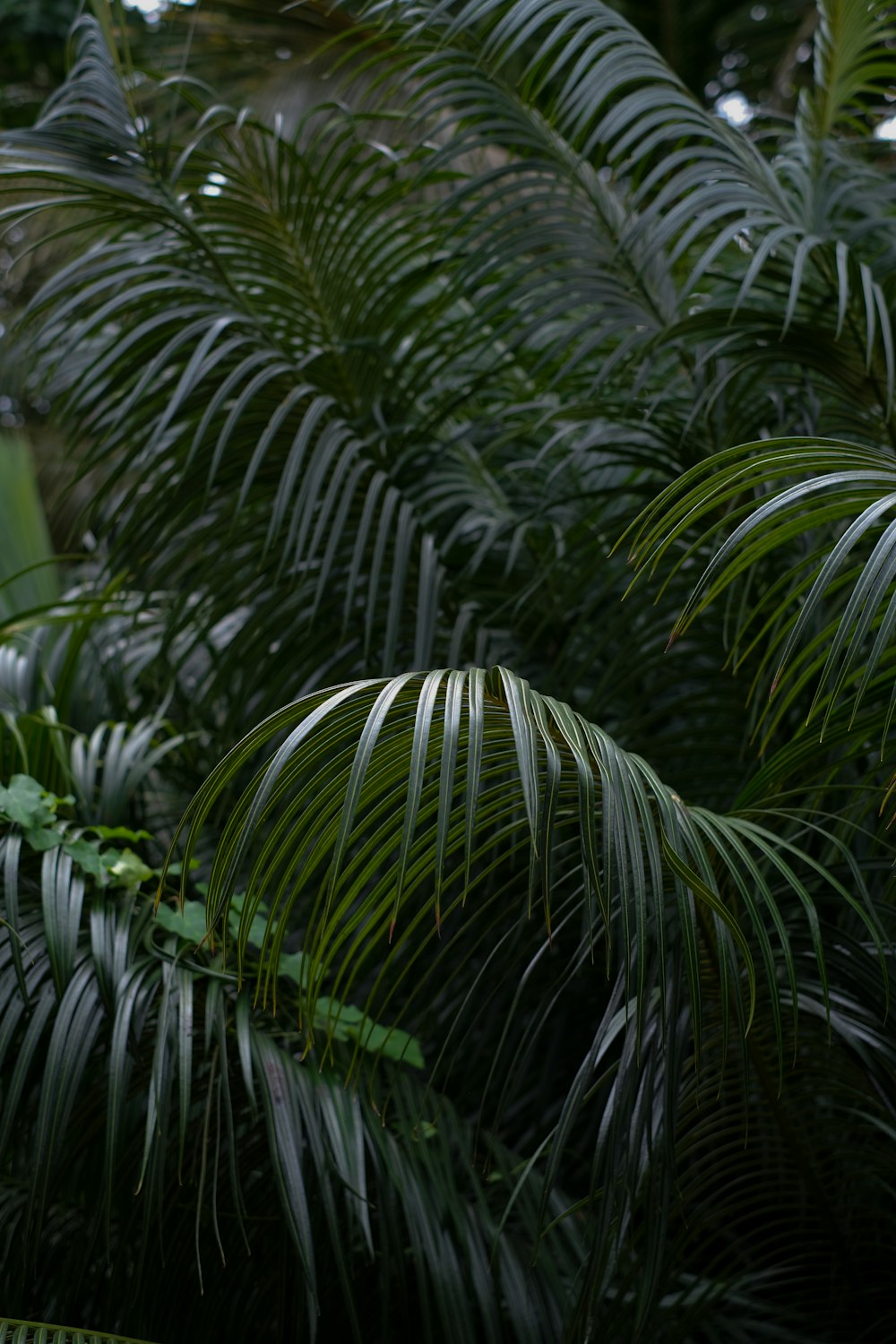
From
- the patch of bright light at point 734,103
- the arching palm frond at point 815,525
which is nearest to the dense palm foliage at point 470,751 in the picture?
the arching palm frond at point 815,525

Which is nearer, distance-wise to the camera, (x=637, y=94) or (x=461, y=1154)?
(x=461, y=1154)

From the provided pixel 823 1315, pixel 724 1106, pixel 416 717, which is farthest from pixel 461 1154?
pixel 416 717

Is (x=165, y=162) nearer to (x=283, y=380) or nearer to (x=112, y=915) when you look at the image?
(x=283, y=380)

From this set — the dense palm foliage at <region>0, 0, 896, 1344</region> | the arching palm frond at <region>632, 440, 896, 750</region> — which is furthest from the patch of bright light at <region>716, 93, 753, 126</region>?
the arching palm frond at <region>632, 440, 896, 750</region>

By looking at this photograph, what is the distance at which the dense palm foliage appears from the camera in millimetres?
993

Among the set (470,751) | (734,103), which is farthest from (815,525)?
(734,103)

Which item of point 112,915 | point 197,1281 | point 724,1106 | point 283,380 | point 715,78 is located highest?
point 715,78

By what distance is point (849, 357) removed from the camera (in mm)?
1595

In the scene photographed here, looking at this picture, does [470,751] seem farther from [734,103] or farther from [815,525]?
[734,103]

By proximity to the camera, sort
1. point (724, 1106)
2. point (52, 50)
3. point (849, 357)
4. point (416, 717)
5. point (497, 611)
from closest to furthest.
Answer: point (416, 717) → point (724, 1106) → point (849, 357) → point (497, 611) → point (52, 50)

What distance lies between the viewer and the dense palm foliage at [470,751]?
99cm

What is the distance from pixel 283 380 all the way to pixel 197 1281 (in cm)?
122

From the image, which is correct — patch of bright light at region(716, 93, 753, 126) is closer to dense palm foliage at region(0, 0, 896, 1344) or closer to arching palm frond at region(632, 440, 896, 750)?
dense palm foliage at region(0, 0, 896, 1344)

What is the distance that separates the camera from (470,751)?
83 cm
